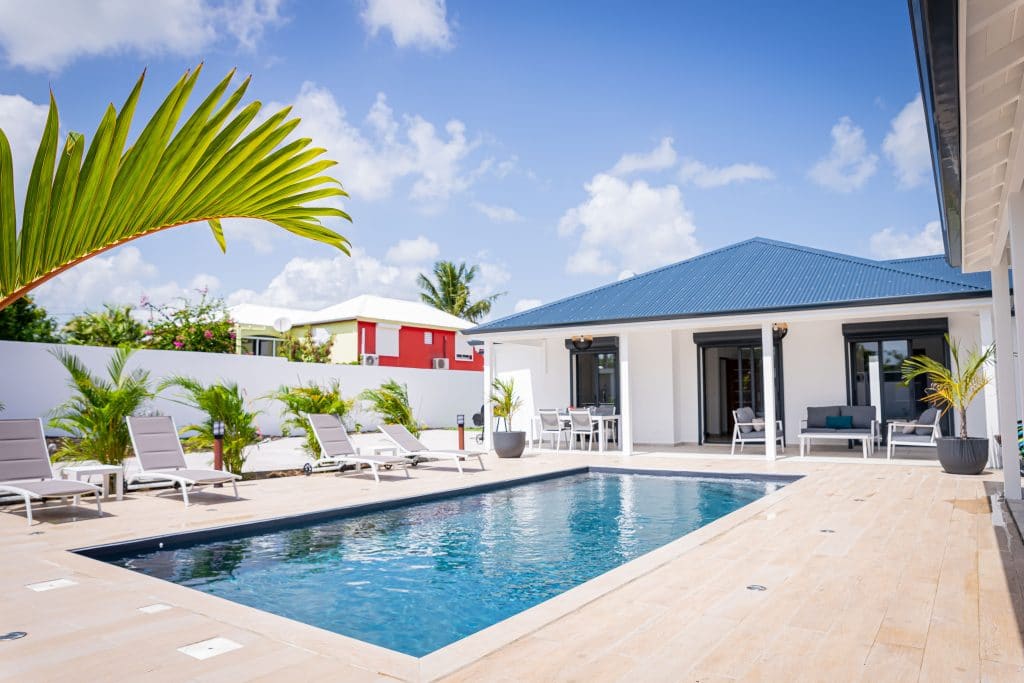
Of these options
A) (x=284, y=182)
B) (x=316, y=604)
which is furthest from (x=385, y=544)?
(x=284, y=182)

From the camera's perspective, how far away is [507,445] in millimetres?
14523

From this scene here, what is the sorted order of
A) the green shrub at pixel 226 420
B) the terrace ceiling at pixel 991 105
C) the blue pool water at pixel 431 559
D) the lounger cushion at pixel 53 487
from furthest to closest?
the green shrub at pixel 226 420, the lounger cushion at pixel 53 487, the blue pool water at pixel 431 559, the terrace ceiling at pixel 991 105

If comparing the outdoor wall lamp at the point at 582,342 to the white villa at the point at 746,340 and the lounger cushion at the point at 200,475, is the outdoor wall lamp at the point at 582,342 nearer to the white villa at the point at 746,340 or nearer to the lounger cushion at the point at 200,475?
the white villa at the point at 746,340

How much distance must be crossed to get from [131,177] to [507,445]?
43.4ft

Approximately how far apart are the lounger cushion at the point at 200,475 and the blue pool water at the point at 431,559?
1499 millimetres

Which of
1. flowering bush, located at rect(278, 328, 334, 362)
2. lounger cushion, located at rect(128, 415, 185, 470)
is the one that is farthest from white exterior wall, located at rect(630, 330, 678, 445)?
flowering bush, located at rect(278, 328, 334, 362)

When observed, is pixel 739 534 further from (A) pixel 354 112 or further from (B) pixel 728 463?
(A) pixel 354 112

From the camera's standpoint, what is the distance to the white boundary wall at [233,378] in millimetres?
15477

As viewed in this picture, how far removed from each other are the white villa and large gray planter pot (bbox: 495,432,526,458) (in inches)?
85.5

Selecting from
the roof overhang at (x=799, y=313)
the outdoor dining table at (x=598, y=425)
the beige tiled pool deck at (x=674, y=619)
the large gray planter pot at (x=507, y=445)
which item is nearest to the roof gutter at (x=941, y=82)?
the beige tiled pool deck at (x=674, y=619)

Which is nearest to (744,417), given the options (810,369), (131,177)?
(810,369)

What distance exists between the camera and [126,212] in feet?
5.28

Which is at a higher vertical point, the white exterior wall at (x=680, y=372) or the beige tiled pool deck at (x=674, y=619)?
the white exterior wall at (x=680, y=372)

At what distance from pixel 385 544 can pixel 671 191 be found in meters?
29.2
